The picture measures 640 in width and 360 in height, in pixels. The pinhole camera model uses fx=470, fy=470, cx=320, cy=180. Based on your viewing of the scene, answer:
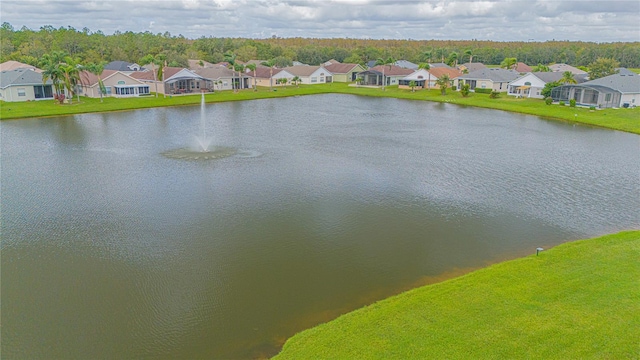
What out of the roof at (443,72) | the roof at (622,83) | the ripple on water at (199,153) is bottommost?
the ripple on water at (199,153)

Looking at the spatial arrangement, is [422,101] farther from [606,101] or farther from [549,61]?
[549,61]

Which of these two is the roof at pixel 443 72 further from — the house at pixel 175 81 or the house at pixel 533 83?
the house at pixel 175 81

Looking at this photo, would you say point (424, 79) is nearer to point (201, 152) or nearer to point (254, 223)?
point (201, 152)

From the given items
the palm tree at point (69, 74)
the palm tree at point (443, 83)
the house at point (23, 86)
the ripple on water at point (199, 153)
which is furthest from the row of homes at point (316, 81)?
the ripple on water at point (199, 153)

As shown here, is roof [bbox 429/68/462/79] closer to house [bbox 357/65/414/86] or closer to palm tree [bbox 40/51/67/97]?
house [bbox 357/65/414/86]

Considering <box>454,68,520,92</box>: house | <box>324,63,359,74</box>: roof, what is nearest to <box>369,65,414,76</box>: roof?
<box>324,63,359,74</box>: roof

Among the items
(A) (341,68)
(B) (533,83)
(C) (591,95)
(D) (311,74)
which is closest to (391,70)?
(A) (341,68)
